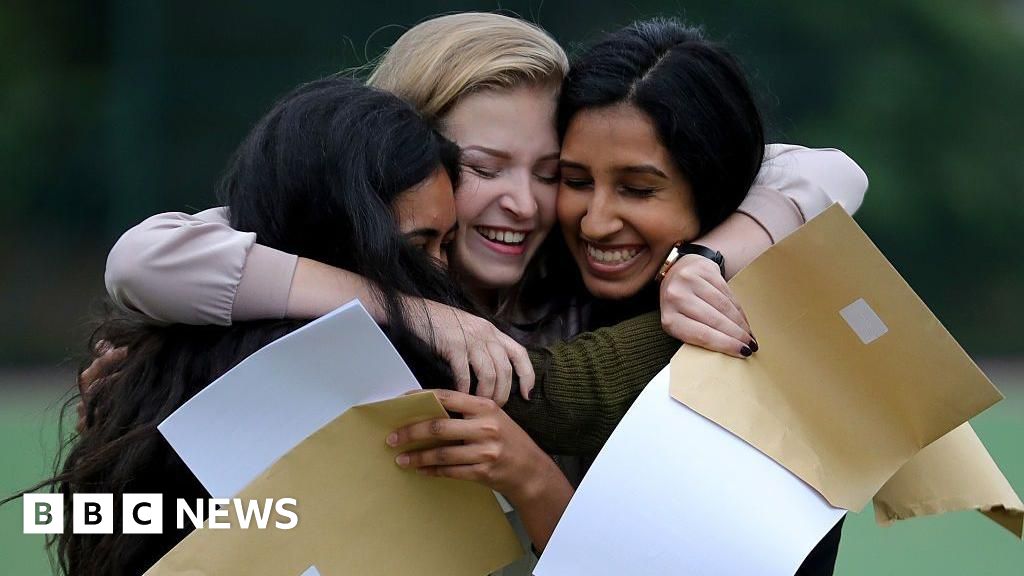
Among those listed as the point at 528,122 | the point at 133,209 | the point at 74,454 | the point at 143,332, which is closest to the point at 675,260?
the point at 528,122

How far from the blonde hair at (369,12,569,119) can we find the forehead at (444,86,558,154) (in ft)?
0.04

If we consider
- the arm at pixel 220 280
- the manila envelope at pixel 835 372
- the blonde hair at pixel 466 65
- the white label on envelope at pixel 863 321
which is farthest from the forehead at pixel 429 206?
the white label on envelope at pixel 863 321

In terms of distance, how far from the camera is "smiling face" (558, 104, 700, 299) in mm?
1649

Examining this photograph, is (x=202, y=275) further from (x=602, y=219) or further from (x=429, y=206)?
(x=602, y=219)

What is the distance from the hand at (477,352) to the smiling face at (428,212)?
124 millimetres

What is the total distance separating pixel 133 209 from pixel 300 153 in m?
3.60

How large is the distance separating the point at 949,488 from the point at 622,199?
52 cm

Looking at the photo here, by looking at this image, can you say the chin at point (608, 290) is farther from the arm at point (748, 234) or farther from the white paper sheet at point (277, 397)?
the white paper sheet at point (277, 397)

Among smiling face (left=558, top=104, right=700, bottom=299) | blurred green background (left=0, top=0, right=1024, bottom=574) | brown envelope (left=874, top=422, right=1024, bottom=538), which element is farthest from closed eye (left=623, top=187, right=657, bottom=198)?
blurred green background (left=0, top=0, right=1024, bottom=574)

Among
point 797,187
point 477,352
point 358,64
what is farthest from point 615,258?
point 358,64

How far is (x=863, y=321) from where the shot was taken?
1.34 meters

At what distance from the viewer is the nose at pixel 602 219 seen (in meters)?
1.68

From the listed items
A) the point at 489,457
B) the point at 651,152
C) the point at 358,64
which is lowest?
the point at 358,64

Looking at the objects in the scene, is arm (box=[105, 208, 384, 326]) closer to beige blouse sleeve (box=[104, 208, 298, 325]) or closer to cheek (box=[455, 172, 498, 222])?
beige blouse sleeve (box=[104, 208, 298, 325])
